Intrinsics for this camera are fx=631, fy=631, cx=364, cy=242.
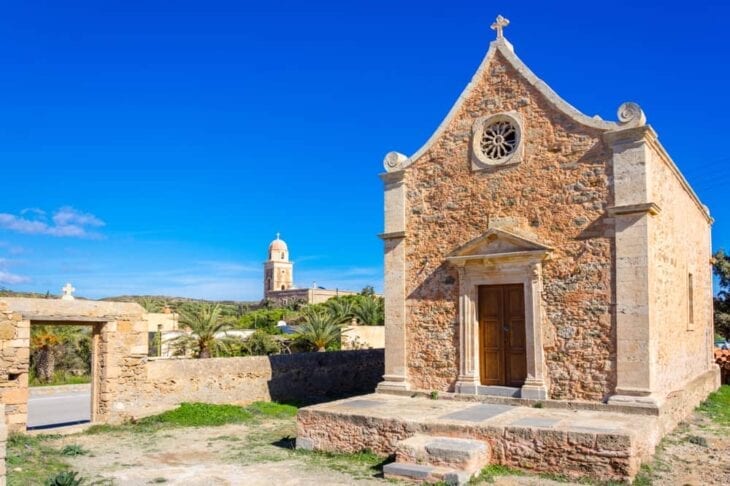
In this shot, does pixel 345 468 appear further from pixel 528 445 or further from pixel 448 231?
pixel 448 231

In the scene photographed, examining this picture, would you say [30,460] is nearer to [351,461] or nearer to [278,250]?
[351,461]

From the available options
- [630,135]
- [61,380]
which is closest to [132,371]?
[630,135]

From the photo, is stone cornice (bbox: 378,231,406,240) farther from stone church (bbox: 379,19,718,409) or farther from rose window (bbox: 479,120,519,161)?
rose window (bbox: 479,120,519,161)

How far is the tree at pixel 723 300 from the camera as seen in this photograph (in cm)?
2473

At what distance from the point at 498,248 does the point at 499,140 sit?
2.10 m

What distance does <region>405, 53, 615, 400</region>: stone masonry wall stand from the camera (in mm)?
10609

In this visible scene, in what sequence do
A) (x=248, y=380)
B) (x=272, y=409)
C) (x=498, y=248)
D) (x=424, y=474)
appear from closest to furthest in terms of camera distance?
(x=424, y=474), (x=498, y=248), (x=272, y=409), (x=248, y=380)

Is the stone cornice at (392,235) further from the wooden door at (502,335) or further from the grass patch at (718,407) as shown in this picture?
the grass patch at (718,407)

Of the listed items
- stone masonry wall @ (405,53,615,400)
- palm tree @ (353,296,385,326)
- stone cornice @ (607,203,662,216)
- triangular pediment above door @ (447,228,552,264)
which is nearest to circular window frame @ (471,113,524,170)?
stone masonry wall @ (405,53,615,400)

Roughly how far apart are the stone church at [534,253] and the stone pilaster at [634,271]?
0.06ft

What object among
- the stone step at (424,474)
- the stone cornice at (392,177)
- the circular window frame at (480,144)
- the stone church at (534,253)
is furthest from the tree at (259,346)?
the stone step at (424,474)

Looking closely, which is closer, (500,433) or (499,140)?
(500,433)

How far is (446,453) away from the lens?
7.89 meters

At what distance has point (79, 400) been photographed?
17891 mm
